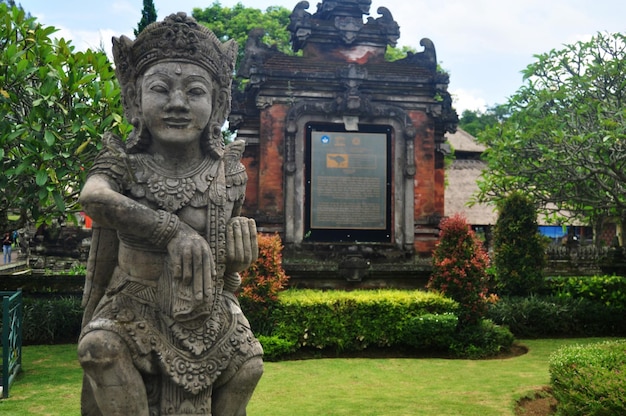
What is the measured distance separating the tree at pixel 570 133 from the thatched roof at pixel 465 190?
13.0m

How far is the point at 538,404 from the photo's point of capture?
7504mm

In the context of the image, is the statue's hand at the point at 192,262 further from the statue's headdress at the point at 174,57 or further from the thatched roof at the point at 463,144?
the thatched roof at the point at 463,144

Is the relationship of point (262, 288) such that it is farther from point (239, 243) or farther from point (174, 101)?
point (174, 101)

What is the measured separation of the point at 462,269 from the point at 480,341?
1.33 meters

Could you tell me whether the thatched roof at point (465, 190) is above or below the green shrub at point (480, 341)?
above

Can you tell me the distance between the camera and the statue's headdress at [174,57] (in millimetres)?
3758

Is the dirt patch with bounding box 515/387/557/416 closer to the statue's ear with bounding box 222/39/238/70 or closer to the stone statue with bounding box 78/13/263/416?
the stone statue with bounding box 78/13/263/416

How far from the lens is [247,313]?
10.4 m

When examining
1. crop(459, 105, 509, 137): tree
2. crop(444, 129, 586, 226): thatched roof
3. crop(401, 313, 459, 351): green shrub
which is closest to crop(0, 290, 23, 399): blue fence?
crop(401, 313, 459, 351): green shrub

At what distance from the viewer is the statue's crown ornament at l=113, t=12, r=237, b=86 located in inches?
148

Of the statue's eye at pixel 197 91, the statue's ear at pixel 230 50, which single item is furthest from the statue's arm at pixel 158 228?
the statue's ear at pixel 230 50

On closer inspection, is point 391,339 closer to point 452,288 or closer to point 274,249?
point 452,288

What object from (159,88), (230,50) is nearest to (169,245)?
(159,88)

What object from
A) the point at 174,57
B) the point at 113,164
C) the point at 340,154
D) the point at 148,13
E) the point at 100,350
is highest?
the point at 148,13
